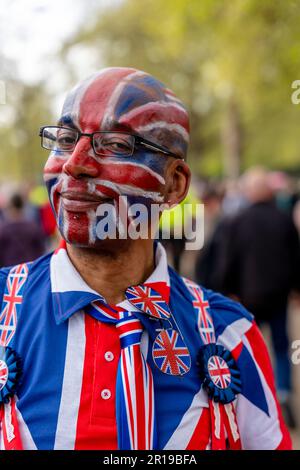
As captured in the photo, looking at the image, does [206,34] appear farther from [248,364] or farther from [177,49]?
[248,364]

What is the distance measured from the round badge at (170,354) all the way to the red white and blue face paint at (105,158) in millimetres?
327

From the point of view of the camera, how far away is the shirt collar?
5.22ft

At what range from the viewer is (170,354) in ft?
5.29

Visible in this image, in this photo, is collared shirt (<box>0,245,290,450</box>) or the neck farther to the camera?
the neck

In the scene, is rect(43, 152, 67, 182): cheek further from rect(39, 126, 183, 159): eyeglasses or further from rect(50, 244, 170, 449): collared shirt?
rect(50, 244, 170, 449): collared shirt

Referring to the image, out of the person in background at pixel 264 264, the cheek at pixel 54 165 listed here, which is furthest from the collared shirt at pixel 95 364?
the person in background at pixel 264 264

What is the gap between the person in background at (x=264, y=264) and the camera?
469cm

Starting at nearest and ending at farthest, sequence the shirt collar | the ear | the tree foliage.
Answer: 1. the shirt collar
2. the ear
3. the tree foliage

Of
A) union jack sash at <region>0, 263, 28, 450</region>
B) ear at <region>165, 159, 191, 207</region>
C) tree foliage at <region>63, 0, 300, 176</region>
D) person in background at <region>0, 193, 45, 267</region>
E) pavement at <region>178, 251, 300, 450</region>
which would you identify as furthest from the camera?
person in background at <region>0, 193, 45, 267</region>

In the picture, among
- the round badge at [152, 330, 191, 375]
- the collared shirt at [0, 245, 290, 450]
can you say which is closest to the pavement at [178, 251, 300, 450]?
the collared shirt at [0, 245, 290, 450]

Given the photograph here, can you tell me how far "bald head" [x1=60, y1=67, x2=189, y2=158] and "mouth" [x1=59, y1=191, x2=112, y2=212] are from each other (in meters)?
0.17

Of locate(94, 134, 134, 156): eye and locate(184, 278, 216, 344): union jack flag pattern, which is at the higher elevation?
locate(94, 134, 134, 156): eye

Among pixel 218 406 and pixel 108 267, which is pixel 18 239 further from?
pixel 218 406

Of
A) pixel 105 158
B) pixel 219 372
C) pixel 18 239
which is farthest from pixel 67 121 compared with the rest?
pixel 18 239
